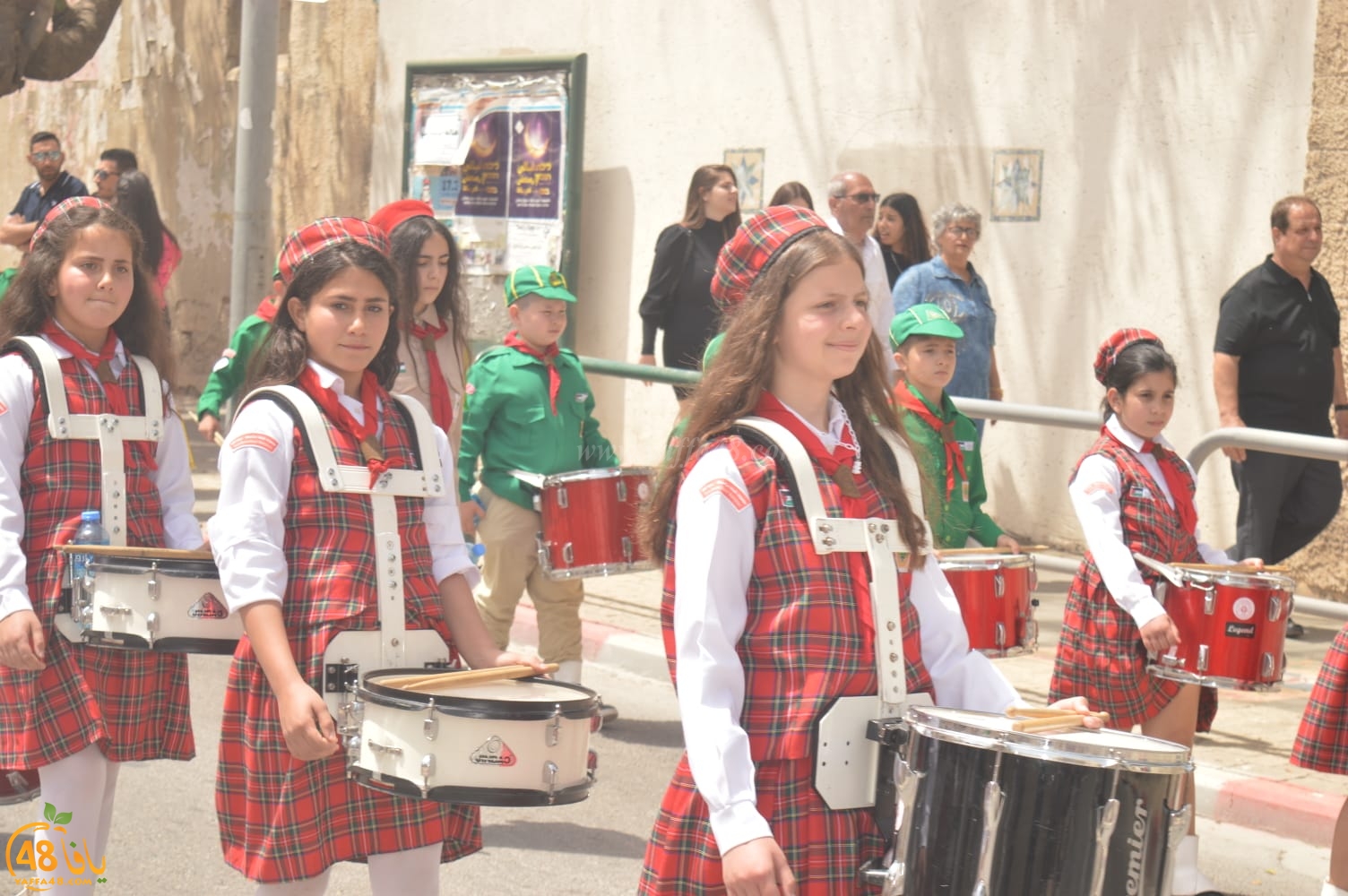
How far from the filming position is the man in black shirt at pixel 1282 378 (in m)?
8.30

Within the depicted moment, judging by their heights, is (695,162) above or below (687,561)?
above

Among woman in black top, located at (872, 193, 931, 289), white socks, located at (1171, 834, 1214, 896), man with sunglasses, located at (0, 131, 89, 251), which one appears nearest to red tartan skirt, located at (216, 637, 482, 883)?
white socks, located at (1171, 834, 1214, 896)

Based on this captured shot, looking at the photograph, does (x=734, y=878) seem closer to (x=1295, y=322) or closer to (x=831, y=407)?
(x=831, y=407)

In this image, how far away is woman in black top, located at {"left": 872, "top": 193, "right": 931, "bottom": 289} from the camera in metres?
10.5

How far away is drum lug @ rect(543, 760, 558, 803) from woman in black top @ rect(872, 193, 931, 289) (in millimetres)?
7358

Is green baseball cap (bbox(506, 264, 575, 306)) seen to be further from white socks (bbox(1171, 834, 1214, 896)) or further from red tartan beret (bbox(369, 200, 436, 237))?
white socks (bbox(1171, 834, 1214, 896))

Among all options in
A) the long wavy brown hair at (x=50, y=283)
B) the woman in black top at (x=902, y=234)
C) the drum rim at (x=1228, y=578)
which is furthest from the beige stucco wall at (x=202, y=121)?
the drum rim at (x=1228, y=578)

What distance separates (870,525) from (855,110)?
8847 millimetres

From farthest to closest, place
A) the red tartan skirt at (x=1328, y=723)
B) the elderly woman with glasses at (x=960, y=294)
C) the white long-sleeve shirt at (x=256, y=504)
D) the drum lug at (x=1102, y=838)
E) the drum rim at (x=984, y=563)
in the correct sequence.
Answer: the elderly woman with glasses at (x=960, y=294) → the drum rim at (x=984, y=563) → the red tartan skirt at (x=1328, y=723) → the white long-sleeve shirt at (x=256, y=504) → the drum lug at (x=1102, y=838)

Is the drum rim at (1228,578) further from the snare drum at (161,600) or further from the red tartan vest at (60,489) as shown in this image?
the red tartan vest at (60,489)

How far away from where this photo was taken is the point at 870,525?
3076 mm

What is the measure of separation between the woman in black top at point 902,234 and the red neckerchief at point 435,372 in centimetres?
429

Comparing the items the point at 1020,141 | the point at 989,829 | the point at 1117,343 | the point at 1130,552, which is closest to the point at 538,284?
the point at 1117,343

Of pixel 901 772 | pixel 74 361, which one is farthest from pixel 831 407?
pixel 74 361
